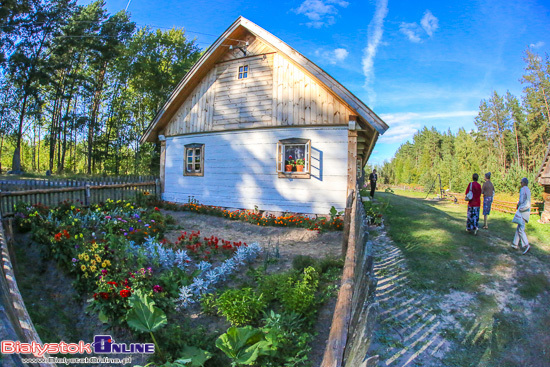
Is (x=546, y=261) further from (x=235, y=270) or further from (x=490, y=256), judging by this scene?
(x=235, y=270)

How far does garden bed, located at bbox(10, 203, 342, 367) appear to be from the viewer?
334 centimetres

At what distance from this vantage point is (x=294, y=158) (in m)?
10.7

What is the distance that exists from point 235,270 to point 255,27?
9185 millimetres

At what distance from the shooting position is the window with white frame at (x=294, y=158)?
33.6 ft

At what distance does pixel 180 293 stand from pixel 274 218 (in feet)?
20.2

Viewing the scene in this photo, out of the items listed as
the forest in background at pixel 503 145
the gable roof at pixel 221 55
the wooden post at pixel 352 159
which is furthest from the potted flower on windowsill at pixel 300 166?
the forest in background at pixel 503 145

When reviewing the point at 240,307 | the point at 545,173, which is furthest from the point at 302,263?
the point at 545,173

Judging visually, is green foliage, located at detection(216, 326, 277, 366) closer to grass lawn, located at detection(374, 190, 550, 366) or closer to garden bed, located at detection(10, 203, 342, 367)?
garden bed, located at detection(10, 203, 342, 367)

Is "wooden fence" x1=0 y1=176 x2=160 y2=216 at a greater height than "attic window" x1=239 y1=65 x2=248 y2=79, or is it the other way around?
"attic window" x1=239 y1=65 x2=248 y2=79

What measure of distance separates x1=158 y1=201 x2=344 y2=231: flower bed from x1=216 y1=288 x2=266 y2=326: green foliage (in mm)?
5532

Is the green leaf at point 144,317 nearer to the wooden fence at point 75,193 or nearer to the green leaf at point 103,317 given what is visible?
the green leaf at point 103,317

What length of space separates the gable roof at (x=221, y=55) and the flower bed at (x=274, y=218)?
3290 millimetres

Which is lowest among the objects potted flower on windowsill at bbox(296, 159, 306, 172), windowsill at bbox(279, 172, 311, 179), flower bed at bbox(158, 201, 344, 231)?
flower bed at bbox(158, 201, 344, 231)

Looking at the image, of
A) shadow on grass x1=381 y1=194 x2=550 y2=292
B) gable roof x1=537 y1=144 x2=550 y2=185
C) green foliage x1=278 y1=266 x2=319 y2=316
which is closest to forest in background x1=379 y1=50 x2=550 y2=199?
gable roof x1=537 y1=144 x2=550 y2=185
